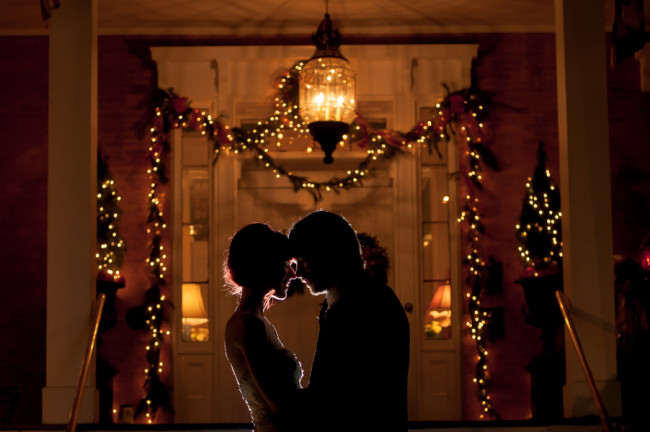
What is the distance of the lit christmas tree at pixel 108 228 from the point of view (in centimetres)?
700

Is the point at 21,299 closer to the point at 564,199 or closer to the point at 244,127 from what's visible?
the point at 244,127

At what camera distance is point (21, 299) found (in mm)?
7461

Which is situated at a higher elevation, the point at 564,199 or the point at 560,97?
the point at 560,97

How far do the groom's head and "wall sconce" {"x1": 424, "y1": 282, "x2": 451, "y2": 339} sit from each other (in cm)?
541

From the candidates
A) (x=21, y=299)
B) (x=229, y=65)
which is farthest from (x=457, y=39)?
(x=21, y=299)

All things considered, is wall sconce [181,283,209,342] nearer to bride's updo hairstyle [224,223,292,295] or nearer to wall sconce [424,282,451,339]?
wall sconce [424,282,451,339]

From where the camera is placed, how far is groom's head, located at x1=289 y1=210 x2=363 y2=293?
221 centimetres

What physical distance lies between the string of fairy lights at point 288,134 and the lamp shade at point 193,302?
0.24 metres

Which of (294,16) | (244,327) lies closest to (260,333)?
(244,327)

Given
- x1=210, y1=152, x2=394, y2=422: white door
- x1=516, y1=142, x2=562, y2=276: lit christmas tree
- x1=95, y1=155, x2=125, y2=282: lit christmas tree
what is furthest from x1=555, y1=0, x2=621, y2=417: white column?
x1=95, y1=155, x2=125, y2=282: lit christmas tree

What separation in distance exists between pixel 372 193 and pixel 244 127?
1345 millimetres

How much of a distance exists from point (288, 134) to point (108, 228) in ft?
6.07

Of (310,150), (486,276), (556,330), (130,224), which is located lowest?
(556,330)

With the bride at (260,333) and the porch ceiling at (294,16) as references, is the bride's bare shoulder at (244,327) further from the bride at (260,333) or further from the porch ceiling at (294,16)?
the porch ceiling at (294,16)
